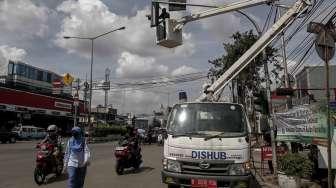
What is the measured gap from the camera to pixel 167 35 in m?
13.6

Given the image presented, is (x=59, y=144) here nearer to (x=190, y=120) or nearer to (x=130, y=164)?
(x=130, y=164)

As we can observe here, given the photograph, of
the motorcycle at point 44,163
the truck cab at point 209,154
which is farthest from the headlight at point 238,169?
the motorcycle at point 44,163

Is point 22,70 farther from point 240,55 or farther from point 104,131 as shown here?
point 240,55

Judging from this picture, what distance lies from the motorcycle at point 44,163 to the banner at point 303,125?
6837mm

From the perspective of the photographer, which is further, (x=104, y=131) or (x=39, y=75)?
(x=39, y=75)

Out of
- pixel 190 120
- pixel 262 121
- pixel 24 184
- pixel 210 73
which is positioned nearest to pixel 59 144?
pixel 24 184

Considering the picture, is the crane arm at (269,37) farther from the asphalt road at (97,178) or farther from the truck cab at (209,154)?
the truck cab at (209,154)

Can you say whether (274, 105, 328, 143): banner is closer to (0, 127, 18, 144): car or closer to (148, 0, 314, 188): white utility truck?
(148, 0, 314, 188): white utility truck

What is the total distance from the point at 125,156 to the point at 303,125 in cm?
621

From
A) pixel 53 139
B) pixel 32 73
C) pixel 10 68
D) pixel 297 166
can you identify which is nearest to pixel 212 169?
pixel 297 166

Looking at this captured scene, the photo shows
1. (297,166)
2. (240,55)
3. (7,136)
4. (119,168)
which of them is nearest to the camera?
(297,166)

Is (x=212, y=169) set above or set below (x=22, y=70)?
below

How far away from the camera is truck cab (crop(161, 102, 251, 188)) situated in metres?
9.22

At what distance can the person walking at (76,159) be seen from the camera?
896 centimetres
